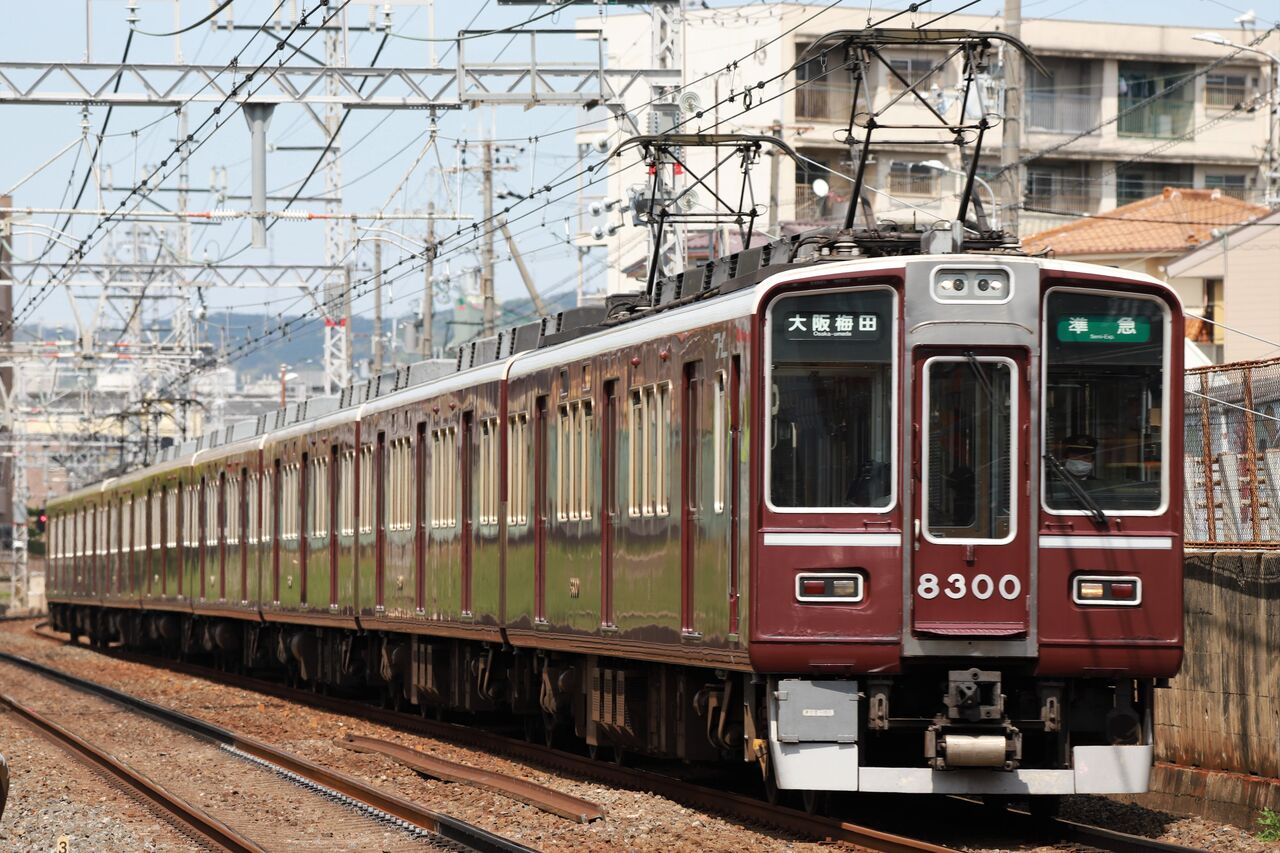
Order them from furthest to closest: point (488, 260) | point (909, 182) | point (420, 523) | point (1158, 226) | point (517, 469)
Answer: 1. point (909, 182)
2. point (1158, 226)
3. point (488, 260)
4. point (420, 523)
5. point (517, 469)

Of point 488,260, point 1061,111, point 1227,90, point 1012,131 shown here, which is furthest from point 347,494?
point 1227,90

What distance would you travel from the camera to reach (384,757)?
15883mm

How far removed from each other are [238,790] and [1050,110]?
4337cm

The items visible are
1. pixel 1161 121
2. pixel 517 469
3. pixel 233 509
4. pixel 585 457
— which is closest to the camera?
pixel 585 457

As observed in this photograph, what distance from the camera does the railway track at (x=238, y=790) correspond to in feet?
36.6

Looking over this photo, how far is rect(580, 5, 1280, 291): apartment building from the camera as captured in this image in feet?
165

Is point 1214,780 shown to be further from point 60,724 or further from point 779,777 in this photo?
point 60,724

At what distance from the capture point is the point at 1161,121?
55.9 m

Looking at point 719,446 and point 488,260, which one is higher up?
point 488,260

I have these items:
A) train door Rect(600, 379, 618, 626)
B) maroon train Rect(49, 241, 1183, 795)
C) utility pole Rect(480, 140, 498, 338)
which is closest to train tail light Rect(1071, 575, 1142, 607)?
maroon train Rect(49, 241, 1183, 795)

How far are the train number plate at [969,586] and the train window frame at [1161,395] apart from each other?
0.39 metres

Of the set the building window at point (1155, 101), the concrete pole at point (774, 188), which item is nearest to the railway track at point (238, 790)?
the concrete pole at point (774, 188)

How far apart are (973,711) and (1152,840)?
102 cm

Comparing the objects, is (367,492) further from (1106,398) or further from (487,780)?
(1106,398)
